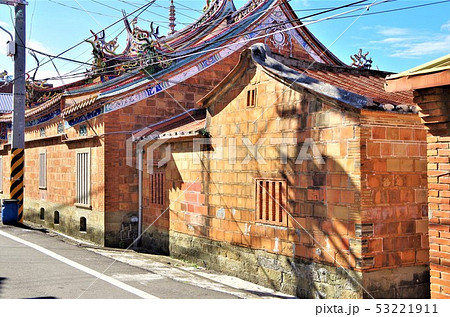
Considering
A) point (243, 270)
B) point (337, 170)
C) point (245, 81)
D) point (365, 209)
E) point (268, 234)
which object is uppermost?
point (245, 81)

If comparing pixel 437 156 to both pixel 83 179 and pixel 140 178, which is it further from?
pixel 83 179

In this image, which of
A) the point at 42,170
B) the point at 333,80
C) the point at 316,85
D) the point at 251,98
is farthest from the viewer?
the point at 42,170

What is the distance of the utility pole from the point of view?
59.7 ft

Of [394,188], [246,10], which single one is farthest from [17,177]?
[394,188]

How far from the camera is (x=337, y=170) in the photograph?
8.47 m

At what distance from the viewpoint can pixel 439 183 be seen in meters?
A: 6.25

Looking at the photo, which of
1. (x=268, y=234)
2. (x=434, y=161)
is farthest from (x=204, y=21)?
(x=434, y=161)

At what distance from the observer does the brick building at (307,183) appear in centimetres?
817

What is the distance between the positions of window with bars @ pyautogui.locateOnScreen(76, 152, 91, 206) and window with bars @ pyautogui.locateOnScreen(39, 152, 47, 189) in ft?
13.5

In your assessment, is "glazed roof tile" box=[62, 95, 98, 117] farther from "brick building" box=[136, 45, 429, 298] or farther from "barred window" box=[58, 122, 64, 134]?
"brick building" box=[136, 45, 429, 298]

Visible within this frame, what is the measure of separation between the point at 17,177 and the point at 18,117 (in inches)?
85.6

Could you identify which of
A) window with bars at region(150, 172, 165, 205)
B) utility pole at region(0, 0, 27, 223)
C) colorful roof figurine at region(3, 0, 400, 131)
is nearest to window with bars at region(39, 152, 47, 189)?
utility pole at region(0, 0, 27, 223)
